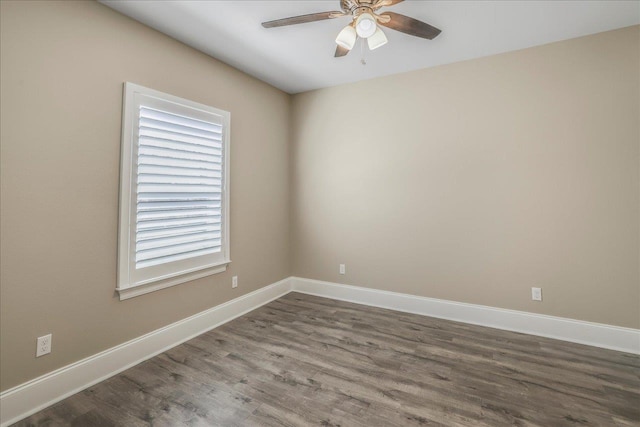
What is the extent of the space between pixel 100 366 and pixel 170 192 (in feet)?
4.61

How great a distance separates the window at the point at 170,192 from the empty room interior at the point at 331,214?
0.02m

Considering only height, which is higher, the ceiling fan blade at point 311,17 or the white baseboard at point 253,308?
the ceiling fan blade at point 311,17

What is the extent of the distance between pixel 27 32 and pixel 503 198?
12.9ft

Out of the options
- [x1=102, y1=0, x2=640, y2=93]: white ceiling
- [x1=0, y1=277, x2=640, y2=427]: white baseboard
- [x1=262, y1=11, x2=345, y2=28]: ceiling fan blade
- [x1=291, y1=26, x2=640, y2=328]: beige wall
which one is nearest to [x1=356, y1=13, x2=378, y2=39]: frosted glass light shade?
[x1=262, y1=11, x2=345, y2=28]: ceiling fan blade

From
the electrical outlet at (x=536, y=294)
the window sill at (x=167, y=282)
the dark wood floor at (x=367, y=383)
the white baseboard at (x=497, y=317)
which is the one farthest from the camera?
the electrical outlet at (x=536, y=294)

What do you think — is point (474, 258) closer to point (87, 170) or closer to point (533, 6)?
point (533, 6)

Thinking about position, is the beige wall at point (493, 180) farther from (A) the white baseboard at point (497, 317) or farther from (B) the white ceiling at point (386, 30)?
(B) the white ceiling at point (386, 30)

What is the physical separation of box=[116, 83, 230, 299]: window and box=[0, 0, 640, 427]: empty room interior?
0.02 m

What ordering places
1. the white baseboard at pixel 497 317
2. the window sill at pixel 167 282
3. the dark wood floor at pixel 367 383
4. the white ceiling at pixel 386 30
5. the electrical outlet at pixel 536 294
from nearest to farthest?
the dark wood floor at pixel 367 383 < the white ceiling at pixel 386 30 < the window sill at pixel 167 282 < the white baseboard at pixel 497 317 < the electrical outlet at pixel 536 294

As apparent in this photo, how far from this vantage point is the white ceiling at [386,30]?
2152 millimetres

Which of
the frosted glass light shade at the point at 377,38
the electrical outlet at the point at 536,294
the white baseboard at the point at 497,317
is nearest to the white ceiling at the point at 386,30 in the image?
the frosted glass light shade at the point at 377,38

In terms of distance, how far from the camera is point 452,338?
269 cm

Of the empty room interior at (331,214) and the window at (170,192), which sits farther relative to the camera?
the window at (170,192)

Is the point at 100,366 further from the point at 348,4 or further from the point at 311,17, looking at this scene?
the point at 348,4
